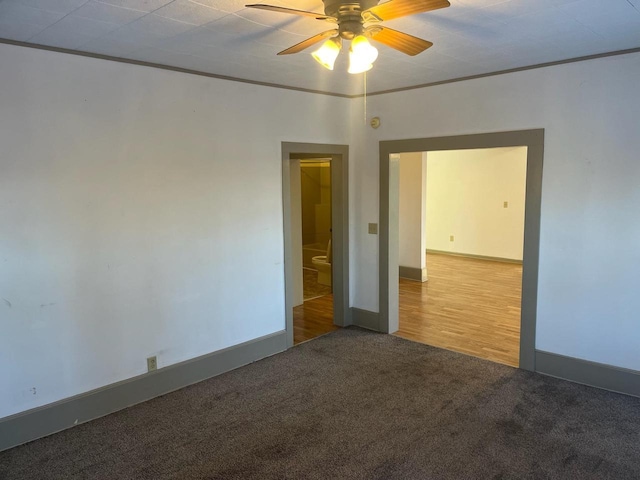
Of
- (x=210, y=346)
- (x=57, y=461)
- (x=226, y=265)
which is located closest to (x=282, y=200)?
(x=226, y=265)

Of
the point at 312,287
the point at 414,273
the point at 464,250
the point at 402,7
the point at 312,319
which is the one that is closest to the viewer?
the point at 402,7

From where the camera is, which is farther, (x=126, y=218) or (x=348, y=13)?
(x=126, y=218)

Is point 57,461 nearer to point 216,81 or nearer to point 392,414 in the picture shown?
point 392,414

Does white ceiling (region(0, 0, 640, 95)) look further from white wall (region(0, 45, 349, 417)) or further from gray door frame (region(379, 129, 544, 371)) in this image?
gray door frame (region(379, 129, 544, 371))

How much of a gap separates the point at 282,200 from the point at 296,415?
6.41 feet

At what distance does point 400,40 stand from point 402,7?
1.13ft

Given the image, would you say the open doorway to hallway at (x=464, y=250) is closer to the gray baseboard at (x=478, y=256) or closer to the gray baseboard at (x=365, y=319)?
the gray baseboard at (x=478, y=256)

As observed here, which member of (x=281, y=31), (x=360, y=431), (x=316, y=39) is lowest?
(x=360, y=431)

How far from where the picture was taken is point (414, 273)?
746 centimetres

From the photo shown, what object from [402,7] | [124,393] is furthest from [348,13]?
[124,393]

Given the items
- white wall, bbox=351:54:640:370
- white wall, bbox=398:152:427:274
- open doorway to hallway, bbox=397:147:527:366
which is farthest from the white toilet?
white wall, bbox=351:54:640:370

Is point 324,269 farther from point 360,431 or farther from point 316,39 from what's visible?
point 316,39

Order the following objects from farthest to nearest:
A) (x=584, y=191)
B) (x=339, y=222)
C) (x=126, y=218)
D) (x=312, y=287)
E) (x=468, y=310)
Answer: (x=312, y=287) → (x=468, y=310) → (x=339, y=222) → (x=584, y=191) → (x=126, y=218)

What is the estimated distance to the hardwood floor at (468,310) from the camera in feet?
15.2
